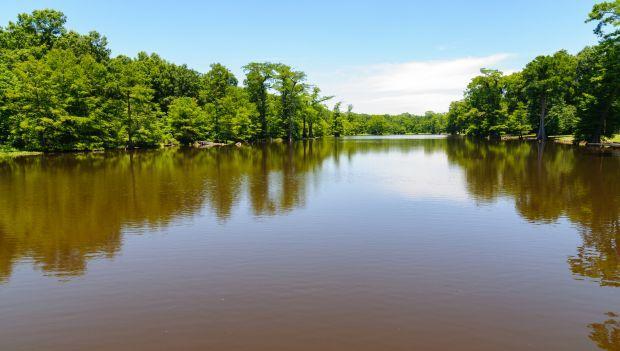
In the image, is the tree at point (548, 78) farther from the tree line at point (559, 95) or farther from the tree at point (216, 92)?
the tree at point (216, 92)

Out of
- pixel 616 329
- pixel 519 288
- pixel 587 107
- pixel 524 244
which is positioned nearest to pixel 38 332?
pixel 519 288

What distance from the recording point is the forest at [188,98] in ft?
194

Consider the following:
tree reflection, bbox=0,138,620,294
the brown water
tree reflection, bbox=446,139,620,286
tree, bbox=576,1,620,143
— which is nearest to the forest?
tree, bbox=576,1,620,143

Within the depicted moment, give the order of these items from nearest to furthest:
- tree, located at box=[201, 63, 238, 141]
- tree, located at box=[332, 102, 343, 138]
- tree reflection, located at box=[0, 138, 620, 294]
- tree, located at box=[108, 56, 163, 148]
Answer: tree reflection, located at box=[0, 138, 620, 294] < tree, located at box=[108, 56, 163, 148] < tree, located at box=[201, 63, 238, 141] < tree, located at box=[332, 102, 343, 138]

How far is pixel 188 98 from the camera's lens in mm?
90125

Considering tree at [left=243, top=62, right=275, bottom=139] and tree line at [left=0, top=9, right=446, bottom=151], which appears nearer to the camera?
tree line at [left=0, top=9, right=446, bottom=151]

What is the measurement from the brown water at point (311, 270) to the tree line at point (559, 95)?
1716 inches

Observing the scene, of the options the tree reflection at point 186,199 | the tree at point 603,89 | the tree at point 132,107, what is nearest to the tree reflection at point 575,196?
the tree reflection at point 186,199

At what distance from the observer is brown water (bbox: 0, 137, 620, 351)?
8.02 meters

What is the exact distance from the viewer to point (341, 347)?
7438 millimetres

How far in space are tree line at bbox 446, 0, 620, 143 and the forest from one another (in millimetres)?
214

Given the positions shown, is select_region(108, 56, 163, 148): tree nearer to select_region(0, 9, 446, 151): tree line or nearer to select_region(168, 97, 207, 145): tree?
select_region(0, 9, 446, 151): tree line

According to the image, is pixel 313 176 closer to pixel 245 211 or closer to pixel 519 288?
pixel 245 211

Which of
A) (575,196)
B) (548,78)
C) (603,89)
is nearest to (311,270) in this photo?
(575,196)
